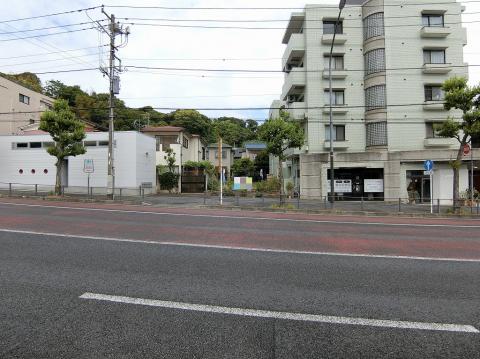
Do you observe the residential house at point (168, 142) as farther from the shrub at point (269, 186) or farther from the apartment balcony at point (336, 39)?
the apartment balcony at point (336, 39)

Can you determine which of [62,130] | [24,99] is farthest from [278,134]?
[24,99]

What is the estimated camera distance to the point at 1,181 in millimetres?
31000

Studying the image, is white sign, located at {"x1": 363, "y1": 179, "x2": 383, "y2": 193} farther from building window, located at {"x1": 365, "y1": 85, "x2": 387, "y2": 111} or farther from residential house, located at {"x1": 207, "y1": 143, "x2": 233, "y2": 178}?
residential house, located at {"x1": 207, "y1": 143, "x2": 233, "y2": 178}

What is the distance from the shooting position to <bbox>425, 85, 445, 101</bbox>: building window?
30.6m

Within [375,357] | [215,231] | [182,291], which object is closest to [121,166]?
[215,231]

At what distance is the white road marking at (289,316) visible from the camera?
157 inches

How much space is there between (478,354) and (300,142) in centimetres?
1971

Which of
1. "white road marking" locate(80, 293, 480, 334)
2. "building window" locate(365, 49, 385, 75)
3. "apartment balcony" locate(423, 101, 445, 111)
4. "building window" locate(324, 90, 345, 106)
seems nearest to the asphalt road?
"white road marking" locate(80, 293, 480, 334)

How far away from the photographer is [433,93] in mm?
30672

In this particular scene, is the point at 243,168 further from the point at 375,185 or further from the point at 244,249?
the point at 244,249

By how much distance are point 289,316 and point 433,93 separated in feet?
105

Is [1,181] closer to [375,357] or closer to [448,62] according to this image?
[375,357]

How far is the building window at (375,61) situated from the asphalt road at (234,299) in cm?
2526

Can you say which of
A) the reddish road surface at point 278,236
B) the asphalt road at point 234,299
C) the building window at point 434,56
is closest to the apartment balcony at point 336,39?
the building window at point 434,56
